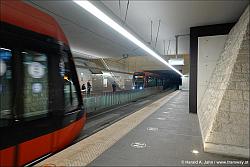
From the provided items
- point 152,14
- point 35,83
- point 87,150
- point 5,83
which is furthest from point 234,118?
point 152,14

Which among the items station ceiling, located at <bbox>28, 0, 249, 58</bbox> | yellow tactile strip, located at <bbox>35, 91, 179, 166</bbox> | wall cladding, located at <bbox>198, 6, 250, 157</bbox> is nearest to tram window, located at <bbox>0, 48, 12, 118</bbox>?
yellow tactile strip, located at <bbox>35, 91, 179, 166</bbox>

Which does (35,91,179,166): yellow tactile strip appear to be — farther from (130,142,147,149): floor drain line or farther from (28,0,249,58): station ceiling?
(28,0,249,58): station ceiling

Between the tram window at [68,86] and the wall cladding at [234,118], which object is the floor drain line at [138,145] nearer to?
the wall cladding at [234,118]

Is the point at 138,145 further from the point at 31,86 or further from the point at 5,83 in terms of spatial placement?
the point at 5,83

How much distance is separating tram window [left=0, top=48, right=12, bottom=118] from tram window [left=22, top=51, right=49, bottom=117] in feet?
0.85

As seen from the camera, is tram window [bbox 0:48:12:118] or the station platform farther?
the station platform

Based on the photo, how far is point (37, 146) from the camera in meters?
3.15

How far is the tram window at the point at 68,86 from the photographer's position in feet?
12.8

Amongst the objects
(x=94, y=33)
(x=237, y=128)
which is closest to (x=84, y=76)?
(x=94, y=33)

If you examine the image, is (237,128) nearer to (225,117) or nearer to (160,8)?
(225,117)

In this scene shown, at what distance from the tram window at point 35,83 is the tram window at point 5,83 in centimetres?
26

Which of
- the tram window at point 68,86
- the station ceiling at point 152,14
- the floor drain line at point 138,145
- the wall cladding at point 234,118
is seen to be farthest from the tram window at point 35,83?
the wall cladding at point 234,118

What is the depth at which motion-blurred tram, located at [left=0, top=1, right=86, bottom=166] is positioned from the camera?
2699 mm

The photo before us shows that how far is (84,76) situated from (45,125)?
1560 centimetres
